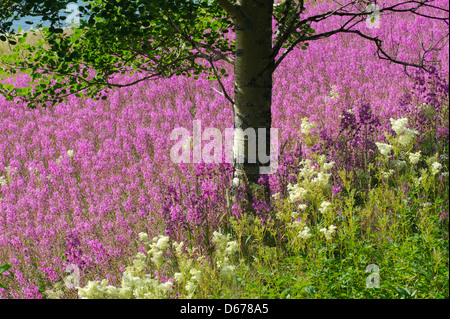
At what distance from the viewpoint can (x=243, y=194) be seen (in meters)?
4.25

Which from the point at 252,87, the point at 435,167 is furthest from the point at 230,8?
the point at 435,167

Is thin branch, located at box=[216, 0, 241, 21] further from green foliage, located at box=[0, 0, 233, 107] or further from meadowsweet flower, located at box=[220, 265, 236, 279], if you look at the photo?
meadowsweet flower, located at box=[220, 265, 236, 279]

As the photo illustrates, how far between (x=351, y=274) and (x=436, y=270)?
1.56ft

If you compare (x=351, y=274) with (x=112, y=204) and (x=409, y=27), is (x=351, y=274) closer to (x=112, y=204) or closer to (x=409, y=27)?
(x=112, y=204)

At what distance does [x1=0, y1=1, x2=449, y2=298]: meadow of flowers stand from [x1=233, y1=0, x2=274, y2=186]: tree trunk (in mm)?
284

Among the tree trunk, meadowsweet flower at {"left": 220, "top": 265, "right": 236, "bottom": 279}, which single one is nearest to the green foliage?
the tree trunk

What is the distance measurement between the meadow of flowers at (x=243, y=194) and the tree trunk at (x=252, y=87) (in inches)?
11.2

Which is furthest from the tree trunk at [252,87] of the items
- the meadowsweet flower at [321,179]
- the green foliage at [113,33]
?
the meadowsweet flower at [321,179]

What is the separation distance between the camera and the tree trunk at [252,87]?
4074mm

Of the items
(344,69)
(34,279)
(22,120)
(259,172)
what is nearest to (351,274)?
(259,172)

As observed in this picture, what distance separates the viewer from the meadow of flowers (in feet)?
9.64

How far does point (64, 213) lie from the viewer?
5398mm

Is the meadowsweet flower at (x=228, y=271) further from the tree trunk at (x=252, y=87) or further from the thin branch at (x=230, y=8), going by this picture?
the thin branch at (x=230, y=8)

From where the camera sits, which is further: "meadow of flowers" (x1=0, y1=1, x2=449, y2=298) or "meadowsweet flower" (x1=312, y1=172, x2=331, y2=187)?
"meadowsweet flower" (x1=312, y1=172, x2=331, y2=187)
